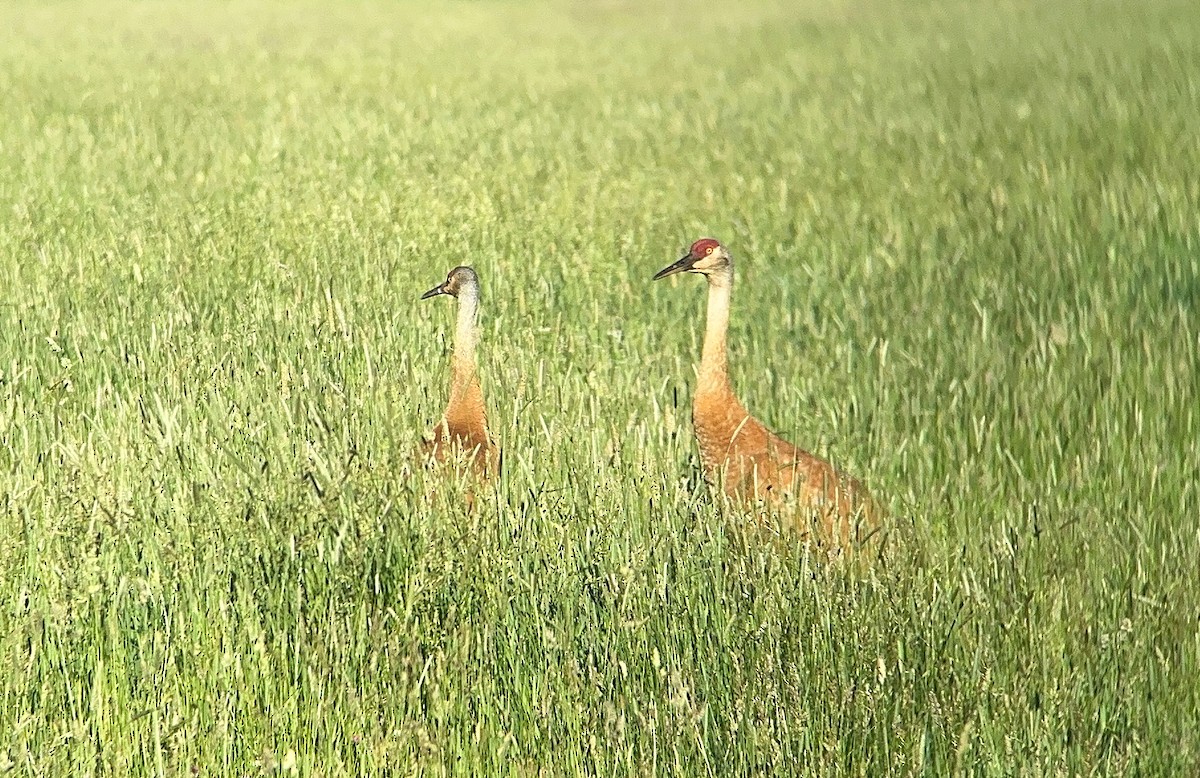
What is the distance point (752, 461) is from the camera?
4.43 metres

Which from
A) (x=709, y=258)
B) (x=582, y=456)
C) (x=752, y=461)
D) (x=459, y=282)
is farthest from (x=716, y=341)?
(x=459, y=282)

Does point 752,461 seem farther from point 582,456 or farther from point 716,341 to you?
point 716,341

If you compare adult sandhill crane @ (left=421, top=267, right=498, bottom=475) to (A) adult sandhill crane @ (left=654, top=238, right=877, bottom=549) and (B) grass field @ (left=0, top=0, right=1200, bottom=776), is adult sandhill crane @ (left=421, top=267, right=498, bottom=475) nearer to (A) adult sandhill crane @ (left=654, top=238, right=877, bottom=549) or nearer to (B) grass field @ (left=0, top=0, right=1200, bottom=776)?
(B) grass field @ (left=0, top=0, right=1200, bottom=776)

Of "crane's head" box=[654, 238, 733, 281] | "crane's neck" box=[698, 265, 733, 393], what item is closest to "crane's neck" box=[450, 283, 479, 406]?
"crane's head" box=[654, 238, 733, 281]

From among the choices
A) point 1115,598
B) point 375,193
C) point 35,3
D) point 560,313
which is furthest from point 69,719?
point 35,3

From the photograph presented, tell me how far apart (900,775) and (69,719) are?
1.90 meters

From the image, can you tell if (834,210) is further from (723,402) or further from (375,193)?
(723,402)

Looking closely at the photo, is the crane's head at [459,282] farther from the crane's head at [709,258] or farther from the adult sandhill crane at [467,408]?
the crane's head at [709,258]

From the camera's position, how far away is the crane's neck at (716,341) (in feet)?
15.9

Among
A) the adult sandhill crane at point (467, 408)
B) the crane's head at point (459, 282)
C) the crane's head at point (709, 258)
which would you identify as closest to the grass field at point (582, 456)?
the adult sandhill crane at point (467, 408)

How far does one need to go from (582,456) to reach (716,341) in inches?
30.8

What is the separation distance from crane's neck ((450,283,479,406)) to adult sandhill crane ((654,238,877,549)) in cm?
69

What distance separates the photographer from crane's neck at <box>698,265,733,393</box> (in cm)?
486

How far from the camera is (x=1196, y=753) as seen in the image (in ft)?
11.2
